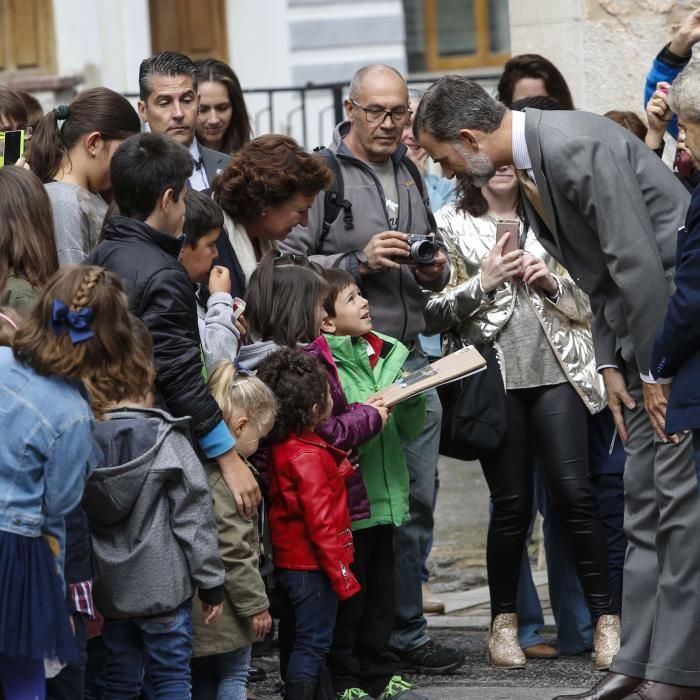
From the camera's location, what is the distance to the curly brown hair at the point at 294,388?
480cm

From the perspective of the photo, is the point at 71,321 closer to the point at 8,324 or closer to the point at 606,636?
the point at 8,324

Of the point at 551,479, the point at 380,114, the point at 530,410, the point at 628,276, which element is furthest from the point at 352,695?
the point at 380,114

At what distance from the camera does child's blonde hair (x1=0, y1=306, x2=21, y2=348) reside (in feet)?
13.2

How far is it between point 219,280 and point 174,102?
1241 mm

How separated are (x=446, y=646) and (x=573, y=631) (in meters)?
0.49

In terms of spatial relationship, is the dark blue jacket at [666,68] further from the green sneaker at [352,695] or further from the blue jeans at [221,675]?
the blue jeans at [221,675]

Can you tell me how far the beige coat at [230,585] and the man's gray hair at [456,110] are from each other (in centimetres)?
128

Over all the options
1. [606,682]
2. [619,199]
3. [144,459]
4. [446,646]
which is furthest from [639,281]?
[446,646]

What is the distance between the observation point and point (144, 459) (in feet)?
13.7

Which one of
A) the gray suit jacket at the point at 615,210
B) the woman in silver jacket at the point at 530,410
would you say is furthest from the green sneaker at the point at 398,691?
the gray suit jacket at the point at 615,210

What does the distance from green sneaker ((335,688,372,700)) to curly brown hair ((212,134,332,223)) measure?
154 centimetres

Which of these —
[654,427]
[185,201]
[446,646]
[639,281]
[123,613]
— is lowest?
[446,646]

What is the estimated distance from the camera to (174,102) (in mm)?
5883

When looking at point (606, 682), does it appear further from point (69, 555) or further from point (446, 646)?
point (69, 555)
